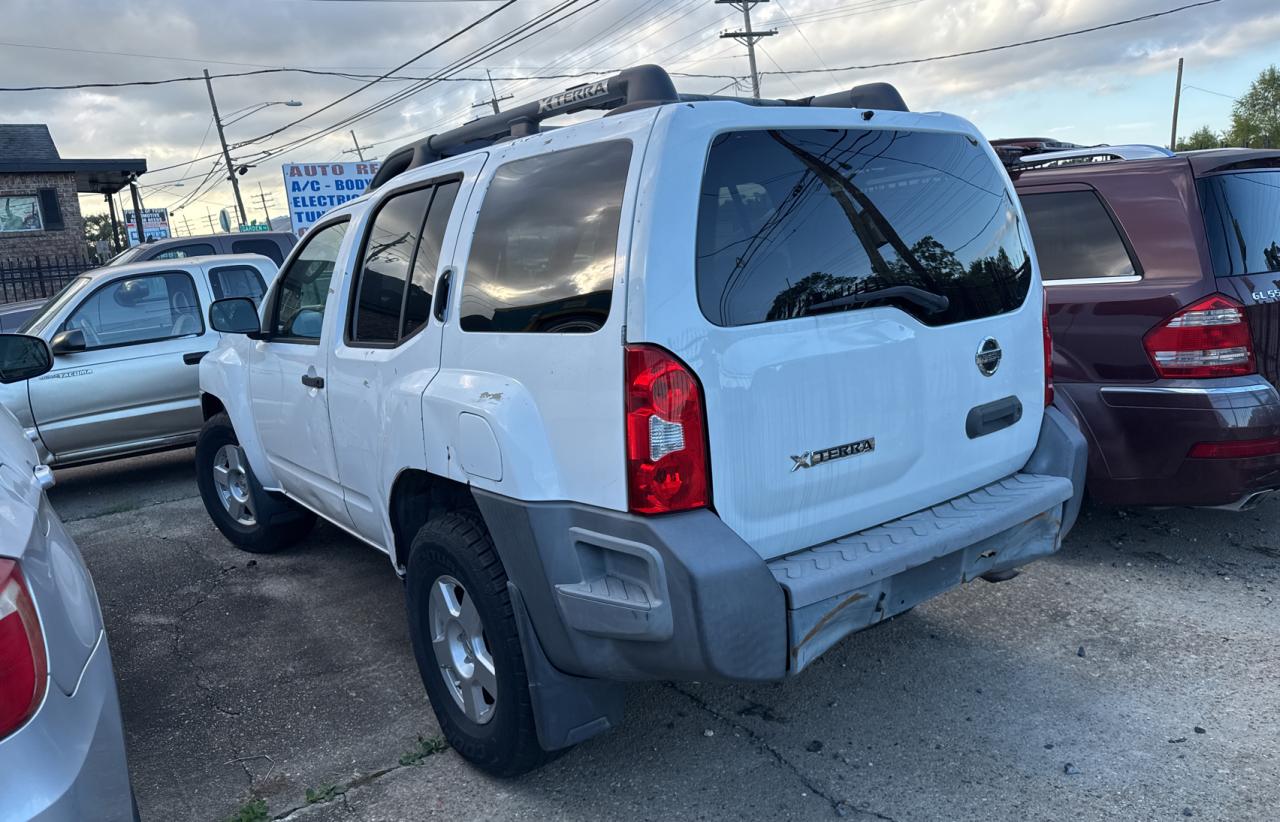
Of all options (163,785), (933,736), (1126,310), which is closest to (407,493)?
(163,785)

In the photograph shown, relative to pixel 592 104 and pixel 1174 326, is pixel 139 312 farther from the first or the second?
pixel 1174 326

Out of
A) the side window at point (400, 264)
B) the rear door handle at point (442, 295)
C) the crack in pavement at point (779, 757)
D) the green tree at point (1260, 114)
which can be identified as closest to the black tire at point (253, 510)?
the side window at point (400, 264)

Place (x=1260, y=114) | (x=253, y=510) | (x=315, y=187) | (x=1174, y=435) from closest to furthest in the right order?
A: (x=1174, y=435)
(x=253, y=510)
(x=315, y=187)
(x=1260, y=114)

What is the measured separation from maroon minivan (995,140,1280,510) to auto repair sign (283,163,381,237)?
23.6m

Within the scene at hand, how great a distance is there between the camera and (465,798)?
313 cm

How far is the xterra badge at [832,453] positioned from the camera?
2.70 meters

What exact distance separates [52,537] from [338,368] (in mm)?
1733

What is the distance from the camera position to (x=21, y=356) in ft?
12.8

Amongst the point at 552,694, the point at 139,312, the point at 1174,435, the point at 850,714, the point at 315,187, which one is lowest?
the point at 850,714

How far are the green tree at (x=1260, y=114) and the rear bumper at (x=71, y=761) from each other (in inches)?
2924

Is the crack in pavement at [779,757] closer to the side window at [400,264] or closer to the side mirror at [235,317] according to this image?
the side window at [400,264]

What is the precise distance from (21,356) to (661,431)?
9.50ft

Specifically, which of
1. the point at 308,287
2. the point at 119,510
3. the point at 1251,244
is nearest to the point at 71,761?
the point at 308,287

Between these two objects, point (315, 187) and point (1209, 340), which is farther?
point (315, 187)
